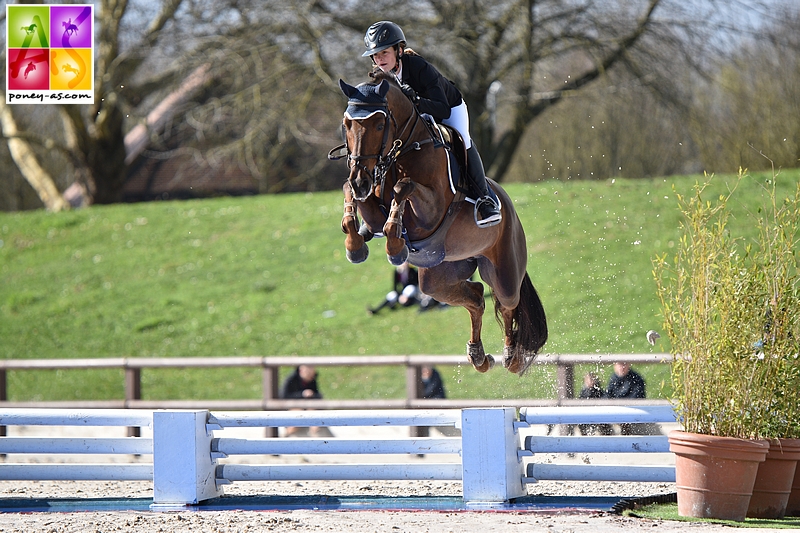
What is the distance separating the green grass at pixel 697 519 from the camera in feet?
15.1

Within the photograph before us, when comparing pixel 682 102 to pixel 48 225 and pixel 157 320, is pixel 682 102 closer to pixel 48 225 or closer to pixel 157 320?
pixel 157 320

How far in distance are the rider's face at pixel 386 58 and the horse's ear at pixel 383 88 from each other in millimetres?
264

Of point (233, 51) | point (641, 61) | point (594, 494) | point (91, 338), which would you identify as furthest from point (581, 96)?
point (594, 494)

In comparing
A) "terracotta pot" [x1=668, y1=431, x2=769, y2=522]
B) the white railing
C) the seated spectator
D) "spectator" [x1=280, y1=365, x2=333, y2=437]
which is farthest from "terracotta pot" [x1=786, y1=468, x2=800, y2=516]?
the seated spectator

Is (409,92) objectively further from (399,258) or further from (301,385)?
(301,385)

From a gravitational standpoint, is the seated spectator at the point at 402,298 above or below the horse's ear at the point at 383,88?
below

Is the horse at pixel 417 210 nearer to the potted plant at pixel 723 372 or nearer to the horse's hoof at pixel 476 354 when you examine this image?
the horse's hoof at pixel 476 354

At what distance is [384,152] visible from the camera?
4.68 meters

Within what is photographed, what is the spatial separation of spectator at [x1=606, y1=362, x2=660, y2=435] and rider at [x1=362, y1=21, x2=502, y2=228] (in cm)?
353

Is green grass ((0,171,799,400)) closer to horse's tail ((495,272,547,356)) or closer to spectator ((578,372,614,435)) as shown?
spectator ((578,372,614,435))

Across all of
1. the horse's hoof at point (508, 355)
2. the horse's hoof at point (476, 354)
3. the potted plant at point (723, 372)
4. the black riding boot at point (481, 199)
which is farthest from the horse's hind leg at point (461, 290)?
the potted plant at point (723, 372)

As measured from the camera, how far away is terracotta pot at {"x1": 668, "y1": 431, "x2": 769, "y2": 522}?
464 centimetres

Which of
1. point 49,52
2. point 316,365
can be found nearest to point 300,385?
point 316,365

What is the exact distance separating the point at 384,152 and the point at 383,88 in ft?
1.08
